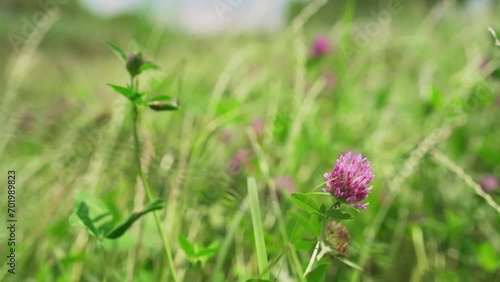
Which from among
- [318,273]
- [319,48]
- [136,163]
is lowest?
[318,273]

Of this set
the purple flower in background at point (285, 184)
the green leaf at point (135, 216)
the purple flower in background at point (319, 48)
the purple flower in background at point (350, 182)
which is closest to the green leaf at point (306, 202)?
the purple flower in background at point (350, 182)

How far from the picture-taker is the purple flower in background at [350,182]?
0.47 metres

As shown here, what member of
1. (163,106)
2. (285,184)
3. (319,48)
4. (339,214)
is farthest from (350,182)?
(319,48)

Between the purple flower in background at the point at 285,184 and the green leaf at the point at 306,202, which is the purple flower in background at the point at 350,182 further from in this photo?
the purple flower in background at the point at 285,184

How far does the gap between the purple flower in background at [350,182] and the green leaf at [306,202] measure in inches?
0.6

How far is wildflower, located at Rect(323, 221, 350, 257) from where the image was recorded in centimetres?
52

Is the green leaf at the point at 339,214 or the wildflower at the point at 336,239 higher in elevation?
Answer: the green leaf at the point at 339,214

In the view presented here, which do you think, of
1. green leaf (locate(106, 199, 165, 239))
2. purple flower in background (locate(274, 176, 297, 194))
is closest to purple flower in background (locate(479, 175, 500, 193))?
purple flower in background (locate(274, 176, 297, 194))

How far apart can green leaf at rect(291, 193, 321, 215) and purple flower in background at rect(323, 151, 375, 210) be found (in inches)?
0.6

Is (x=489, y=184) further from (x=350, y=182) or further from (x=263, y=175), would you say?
(x=350, y=182)

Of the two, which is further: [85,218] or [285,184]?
[285,184]

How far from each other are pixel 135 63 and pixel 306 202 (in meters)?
0.23

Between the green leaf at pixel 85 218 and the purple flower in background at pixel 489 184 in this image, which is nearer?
the green leaf at pixel 85 218

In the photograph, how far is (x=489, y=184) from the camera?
0.94 m
